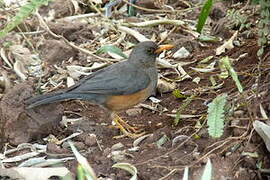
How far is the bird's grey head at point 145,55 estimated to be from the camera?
6.15 meters

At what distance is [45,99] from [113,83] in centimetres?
68

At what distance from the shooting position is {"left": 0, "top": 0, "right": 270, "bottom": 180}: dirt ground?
4555 mm

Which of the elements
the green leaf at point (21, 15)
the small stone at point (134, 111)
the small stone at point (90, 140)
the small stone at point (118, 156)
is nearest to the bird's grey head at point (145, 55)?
the small stone at point (134, 111)

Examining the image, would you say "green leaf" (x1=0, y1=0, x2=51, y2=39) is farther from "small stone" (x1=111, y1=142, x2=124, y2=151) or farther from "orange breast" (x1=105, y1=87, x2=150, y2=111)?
"orange breast" (x1=105, y1=87, x2=150, y2=111)

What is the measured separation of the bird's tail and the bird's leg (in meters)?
0.48

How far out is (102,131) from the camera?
18.5ft

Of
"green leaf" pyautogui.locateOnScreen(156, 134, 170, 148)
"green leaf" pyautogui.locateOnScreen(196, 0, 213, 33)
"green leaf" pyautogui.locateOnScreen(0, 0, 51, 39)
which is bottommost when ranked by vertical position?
"green leaf" pyautogui.locateOnScreen(156, 134, 170, 148)

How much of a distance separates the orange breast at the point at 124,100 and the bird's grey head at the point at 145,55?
467mm

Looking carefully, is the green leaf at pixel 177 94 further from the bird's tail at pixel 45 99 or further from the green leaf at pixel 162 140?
the bird's tail at pixel 45 99

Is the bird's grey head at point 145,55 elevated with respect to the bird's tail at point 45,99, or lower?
elevated

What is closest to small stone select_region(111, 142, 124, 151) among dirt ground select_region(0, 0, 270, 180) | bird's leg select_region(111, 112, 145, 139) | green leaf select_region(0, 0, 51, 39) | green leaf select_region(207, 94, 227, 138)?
dirt ground select_region(0, 0, 270, 180)

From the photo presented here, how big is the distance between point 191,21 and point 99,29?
1107 millimetres

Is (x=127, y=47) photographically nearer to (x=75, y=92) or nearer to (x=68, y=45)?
(x=68, y=45)

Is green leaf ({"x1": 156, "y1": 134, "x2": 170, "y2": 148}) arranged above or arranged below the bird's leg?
above
